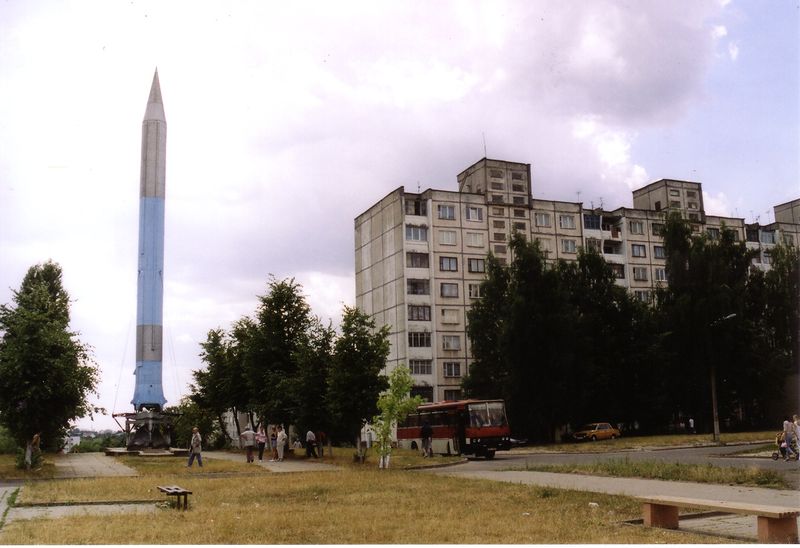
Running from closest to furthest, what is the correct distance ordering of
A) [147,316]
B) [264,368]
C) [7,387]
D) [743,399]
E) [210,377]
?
[7,387], [264,368], [147,316], [210,377], [743,399]

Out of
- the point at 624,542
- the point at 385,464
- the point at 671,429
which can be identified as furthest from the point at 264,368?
the point at 671,429

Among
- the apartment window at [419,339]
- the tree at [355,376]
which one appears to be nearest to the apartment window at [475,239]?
the apartment window at [419,339]

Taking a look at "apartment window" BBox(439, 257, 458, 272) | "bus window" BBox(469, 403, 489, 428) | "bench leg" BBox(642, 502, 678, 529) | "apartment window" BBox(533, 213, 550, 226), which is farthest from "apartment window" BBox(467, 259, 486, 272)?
"bench leg" BBox(642, 502, 678, 529)

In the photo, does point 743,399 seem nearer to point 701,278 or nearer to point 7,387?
point 701,278

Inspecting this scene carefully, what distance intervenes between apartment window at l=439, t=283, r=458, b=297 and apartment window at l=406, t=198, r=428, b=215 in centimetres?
712

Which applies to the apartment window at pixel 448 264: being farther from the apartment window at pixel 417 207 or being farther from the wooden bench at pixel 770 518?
the wooden bench at pixel 770 518

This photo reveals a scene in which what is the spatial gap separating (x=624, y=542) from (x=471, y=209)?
6799 centimetres

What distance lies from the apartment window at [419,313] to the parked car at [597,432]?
19551 millimetres

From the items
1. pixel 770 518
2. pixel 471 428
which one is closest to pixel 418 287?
pixel 471 428

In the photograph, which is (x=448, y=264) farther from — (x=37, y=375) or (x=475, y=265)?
(x=37, y=375)

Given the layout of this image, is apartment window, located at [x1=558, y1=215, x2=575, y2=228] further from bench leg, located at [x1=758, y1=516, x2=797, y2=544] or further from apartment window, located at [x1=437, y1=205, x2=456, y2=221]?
bench leg, located at [x1=758, y1=516, x2=797, y2=544]

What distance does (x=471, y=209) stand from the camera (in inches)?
3059

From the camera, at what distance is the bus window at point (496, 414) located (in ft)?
126

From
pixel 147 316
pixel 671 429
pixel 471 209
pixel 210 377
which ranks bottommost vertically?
pixel 671 429
